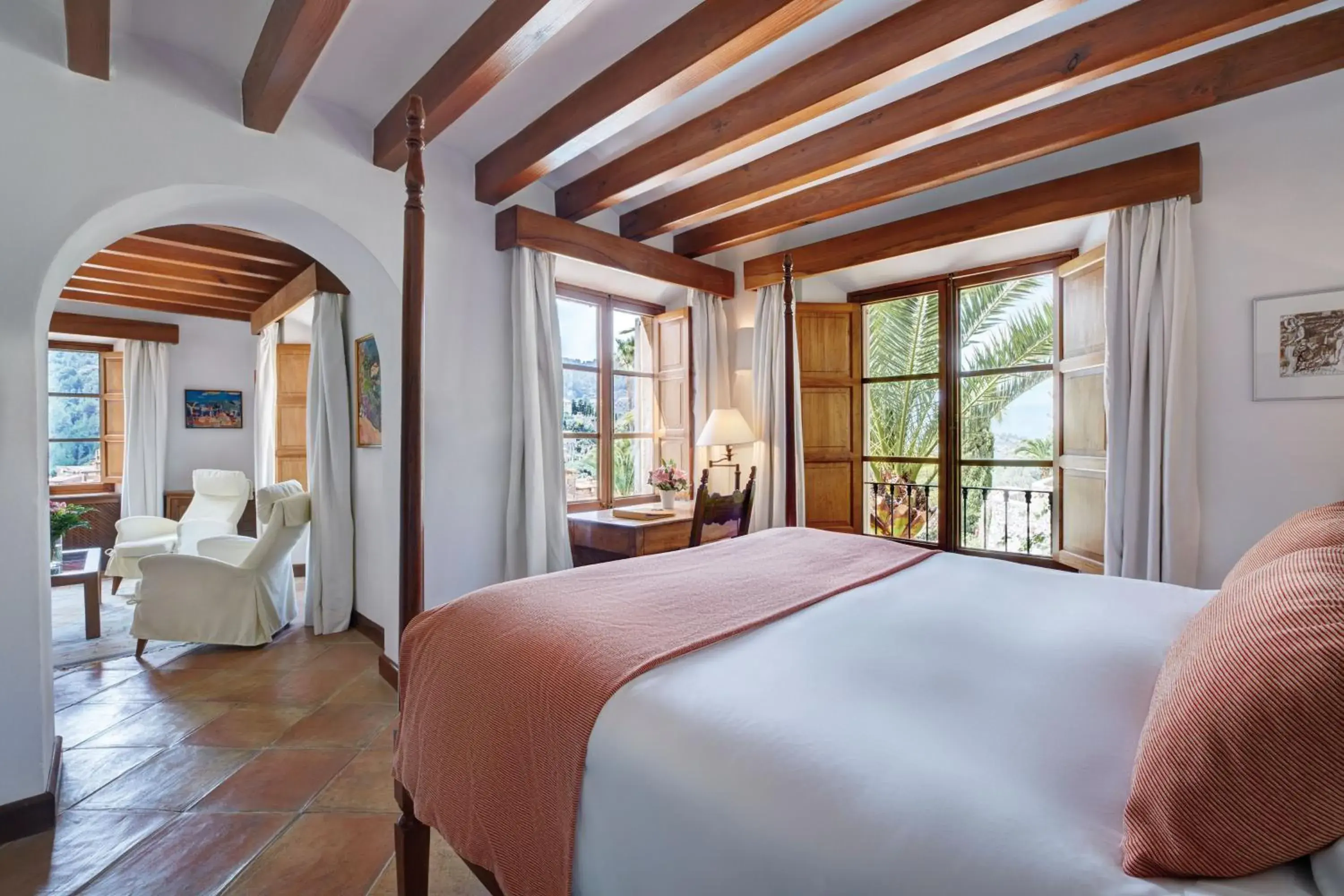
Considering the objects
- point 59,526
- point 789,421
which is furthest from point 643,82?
point 59,526

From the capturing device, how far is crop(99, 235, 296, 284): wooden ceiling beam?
378cm

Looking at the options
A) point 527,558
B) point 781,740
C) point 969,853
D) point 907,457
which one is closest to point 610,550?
point 527,558

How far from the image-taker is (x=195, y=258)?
411cm

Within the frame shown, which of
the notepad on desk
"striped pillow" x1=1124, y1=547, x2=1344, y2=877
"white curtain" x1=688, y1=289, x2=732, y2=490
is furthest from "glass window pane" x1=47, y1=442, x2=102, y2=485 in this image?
"striped pillow" x1=1124, y1=547, x2=1344, y2=877

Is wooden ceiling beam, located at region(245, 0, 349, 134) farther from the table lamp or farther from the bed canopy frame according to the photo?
the table lamp

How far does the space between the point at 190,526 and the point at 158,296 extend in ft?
6.46

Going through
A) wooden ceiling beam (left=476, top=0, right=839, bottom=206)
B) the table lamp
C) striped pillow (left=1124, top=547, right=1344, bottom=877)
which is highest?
wooden ceiling beam (left=476, top=0, right=839, bottom=206)

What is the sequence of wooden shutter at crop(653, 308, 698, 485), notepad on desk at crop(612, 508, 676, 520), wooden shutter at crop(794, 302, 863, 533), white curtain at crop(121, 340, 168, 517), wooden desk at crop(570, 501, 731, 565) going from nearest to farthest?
wooden desk at crop(570, 501, 731, 565), notepad on desk at crop(612, 508, 676, 520), wooden shutter at crop(794, 302, 863, 533), wooden shutter at crop(653, 308, 698, 485), white curtain at crop(121, 340, 168, 517)

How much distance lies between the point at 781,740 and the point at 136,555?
19.1 ft

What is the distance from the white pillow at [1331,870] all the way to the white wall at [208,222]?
297 centimetres

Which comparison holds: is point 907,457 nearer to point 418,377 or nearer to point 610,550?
point 610,550

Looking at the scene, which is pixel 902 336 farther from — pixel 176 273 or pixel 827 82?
pixel 176 273

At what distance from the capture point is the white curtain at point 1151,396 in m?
2.71

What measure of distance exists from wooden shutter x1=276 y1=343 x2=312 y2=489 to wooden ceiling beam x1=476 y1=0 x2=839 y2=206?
3014 millimetres
